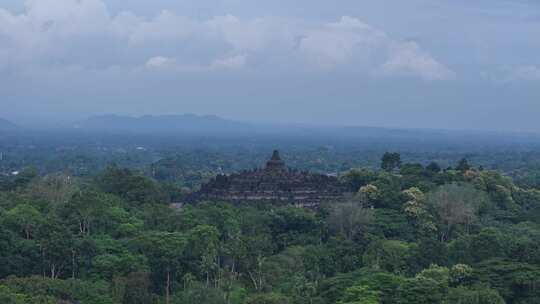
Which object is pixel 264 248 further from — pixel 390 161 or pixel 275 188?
pixel 390 161

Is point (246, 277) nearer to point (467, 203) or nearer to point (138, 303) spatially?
point (138, 303)

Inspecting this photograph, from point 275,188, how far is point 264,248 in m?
13.1

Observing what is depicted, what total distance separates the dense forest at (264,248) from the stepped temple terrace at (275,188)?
232 centimetres

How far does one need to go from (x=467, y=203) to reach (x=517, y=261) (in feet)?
39.1

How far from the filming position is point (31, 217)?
38469 millimetres

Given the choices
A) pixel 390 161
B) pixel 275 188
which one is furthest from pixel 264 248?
pixel 390 161

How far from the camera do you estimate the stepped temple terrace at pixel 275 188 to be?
49.2m

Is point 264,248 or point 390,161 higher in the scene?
point 390,161

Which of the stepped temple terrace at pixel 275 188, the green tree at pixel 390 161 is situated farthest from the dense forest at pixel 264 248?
the green tree at pixel 390 161

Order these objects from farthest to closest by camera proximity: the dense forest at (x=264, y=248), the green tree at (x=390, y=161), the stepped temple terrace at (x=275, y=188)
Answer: the green tree at (x=390, y=161), the stepped temple terrace at (x=275, y=188), the dense forest at (x=264, y=248)

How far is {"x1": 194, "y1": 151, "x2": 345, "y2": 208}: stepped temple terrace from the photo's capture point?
49188 millimetres

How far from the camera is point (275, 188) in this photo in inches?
1962

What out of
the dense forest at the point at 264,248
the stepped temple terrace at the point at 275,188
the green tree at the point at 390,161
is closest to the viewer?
the dense forest at the point at 264,248

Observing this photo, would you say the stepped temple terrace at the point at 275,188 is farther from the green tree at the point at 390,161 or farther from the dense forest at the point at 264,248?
the green tree at the point at 390,161
